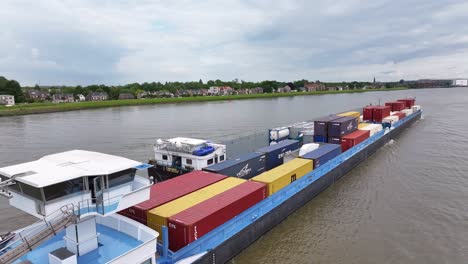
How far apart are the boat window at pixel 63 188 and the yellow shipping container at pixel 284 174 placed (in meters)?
11.1

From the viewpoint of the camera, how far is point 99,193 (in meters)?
10.1

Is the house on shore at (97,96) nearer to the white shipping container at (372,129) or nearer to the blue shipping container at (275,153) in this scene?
the white shipping container at (372,129)

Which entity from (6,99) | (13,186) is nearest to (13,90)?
(6,99)

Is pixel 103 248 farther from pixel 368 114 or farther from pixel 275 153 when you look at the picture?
pixel 368 114

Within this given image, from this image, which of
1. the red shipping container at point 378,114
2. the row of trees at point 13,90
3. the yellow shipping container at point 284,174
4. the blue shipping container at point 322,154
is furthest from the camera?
the row of trees at point 13,90

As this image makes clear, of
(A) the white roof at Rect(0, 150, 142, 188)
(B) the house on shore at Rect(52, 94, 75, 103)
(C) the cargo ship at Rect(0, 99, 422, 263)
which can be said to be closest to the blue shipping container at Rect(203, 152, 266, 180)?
(C) the cargo ship at Rect(0, 99, 422, 263)

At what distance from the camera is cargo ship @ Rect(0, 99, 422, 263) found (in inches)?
373

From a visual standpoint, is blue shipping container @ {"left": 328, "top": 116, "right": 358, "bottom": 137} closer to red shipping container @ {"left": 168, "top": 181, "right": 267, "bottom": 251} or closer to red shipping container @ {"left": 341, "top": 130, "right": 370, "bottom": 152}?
red shipping container @ {"left": 341, "top": 130, "right": 370, "bottom": 152}

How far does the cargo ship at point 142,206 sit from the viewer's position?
948 centimetres

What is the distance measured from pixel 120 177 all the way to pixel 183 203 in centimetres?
488

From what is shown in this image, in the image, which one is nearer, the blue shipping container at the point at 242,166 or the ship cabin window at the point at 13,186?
the ship cabin window at the point at 13,186

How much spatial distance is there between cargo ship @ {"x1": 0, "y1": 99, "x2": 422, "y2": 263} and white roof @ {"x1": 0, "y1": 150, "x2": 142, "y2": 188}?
30mm

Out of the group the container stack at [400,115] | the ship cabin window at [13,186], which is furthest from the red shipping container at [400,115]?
the ship cabin window at [13,186]

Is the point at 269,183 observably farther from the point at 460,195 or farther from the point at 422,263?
the point at 460,195
